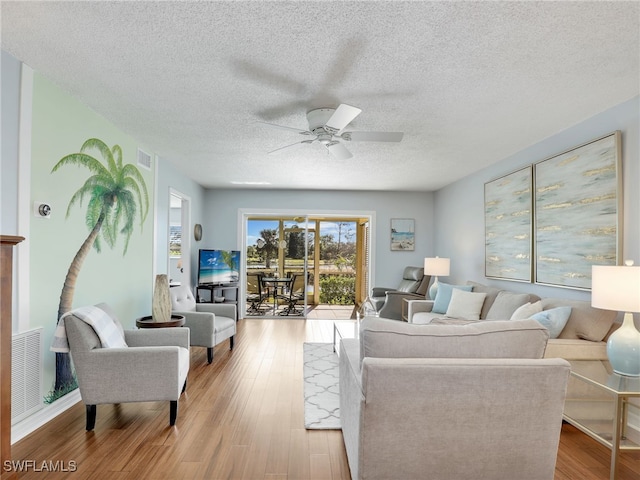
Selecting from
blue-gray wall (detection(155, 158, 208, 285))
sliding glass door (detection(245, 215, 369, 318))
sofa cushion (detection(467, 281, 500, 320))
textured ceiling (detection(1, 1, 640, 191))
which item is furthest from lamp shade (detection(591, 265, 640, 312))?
sliding glass door (detection(245, 215, 369, 318))

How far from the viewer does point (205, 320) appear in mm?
4461

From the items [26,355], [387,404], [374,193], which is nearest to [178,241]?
[374,193]

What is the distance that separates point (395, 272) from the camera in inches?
311

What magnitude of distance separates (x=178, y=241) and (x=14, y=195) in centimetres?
463

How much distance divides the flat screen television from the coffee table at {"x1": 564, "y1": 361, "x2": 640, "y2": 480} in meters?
5.57

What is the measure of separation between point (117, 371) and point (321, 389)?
1.74 meters

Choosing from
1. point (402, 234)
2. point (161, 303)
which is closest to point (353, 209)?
point (402, 234)

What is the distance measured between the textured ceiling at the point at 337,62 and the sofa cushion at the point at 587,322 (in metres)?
1.64

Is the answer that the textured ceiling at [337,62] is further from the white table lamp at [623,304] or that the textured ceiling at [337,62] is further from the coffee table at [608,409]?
the coffee table at [608,409]

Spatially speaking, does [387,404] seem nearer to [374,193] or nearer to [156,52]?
[156,52]

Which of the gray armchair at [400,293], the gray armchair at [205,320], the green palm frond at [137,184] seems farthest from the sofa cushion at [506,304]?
the green palm frond at [137,184]

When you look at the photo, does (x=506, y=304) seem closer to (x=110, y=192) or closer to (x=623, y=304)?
(x=623, y=304)

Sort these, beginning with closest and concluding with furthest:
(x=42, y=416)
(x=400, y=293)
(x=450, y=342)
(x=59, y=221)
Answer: (x=450, y=342) < (x=42, y=416) < (x=59, y=221) < (x=400, y=293)

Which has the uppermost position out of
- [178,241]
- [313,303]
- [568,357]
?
[178,241]
